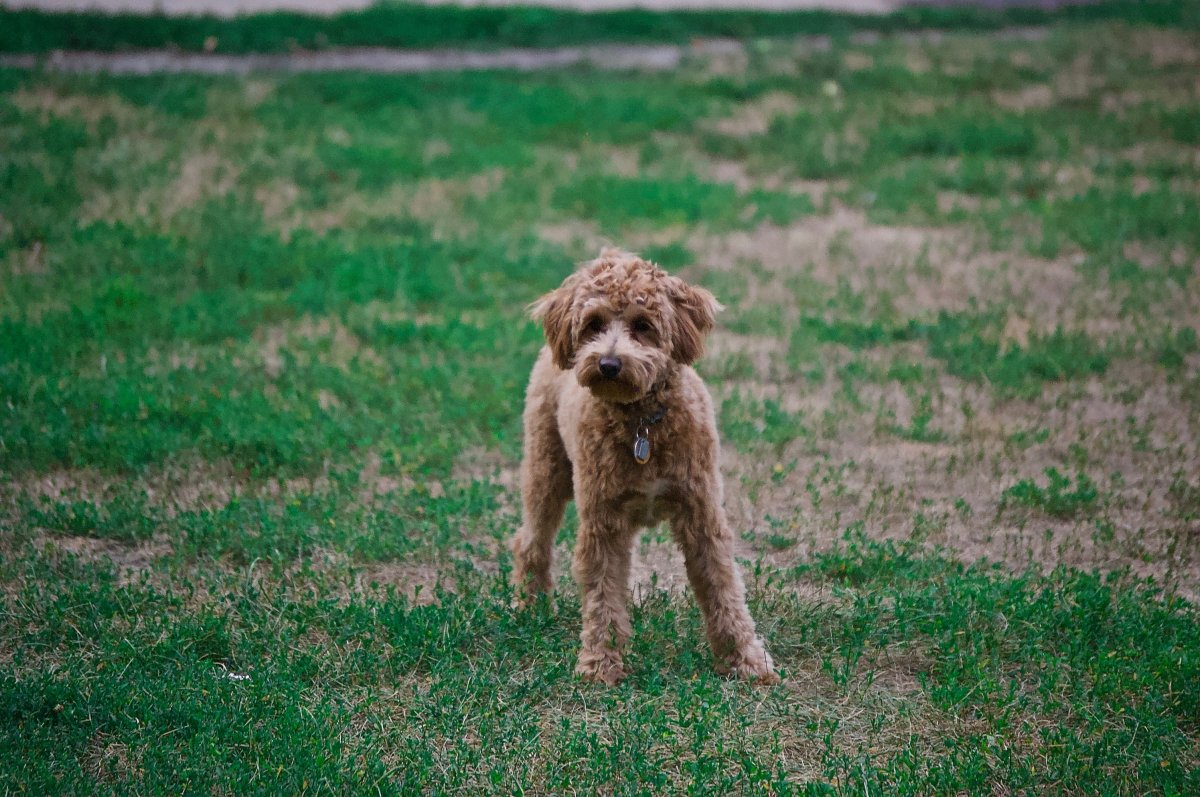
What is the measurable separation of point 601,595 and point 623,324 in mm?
1161

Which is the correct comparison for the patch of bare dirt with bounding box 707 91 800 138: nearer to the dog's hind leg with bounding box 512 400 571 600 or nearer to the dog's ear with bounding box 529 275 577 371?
the dog's hind leg with bounding box 512 400 571 600

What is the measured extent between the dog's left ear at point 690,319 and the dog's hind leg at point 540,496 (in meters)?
0.88

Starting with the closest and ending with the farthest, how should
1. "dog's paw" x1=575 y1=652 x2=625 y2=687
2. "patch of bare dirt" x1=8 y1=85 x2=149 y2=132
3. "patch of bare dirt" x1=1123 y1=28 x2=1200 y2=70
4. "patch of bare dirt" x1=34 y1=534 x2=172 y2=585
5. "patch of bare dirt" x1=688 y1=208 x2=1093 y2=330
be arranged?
"dog's paw" x1=575 y1=652 x2=625 y2=687 < "patch of bare dirt" x1=34 y1=534 x2=172 y2=585 < "patch of bare dirt" x1=688 y1=208 x2=1093 y2=330 < "patch of bare dirt" x1=8 y1=85 x2=149 y2=132 < "patch of bare dirt" x1=1123 y1=28 x2=1200 y2=70

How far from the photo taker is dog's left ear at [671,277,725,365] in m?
4.89

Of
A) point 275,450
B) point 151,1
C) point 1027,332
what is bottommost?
point 275,450

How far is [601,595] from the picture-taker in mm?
4969

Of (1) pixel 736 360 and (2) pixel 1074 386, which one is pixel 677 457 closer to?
(1) pixel 736 360

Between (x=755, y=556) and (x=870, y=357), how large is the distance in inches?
124

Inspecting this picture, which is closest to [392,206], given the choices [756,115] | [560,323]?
[756,115]

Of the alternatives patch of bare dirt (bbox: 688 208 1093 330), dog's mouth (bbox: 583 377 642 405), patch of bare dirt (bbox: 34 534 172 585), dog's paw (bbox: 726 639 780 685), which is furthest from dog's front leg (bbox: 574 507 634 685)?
patch of bare dirt (bbox: 688 208 1093 330)

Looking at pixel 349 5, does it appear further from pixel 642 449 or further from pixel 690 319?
pixel 642 449

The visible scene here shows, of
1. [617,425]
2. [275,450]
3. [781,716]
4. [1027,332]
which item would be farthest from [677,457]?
[1027,332]

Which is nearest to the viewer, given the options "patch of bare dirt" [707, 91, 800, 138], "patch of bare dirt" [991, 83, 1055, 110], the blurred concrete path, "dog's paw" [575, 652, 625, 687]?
"dog's paw" [575, 652, 625, 687]

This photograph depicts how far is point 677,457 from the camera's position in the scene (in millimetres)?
4883
